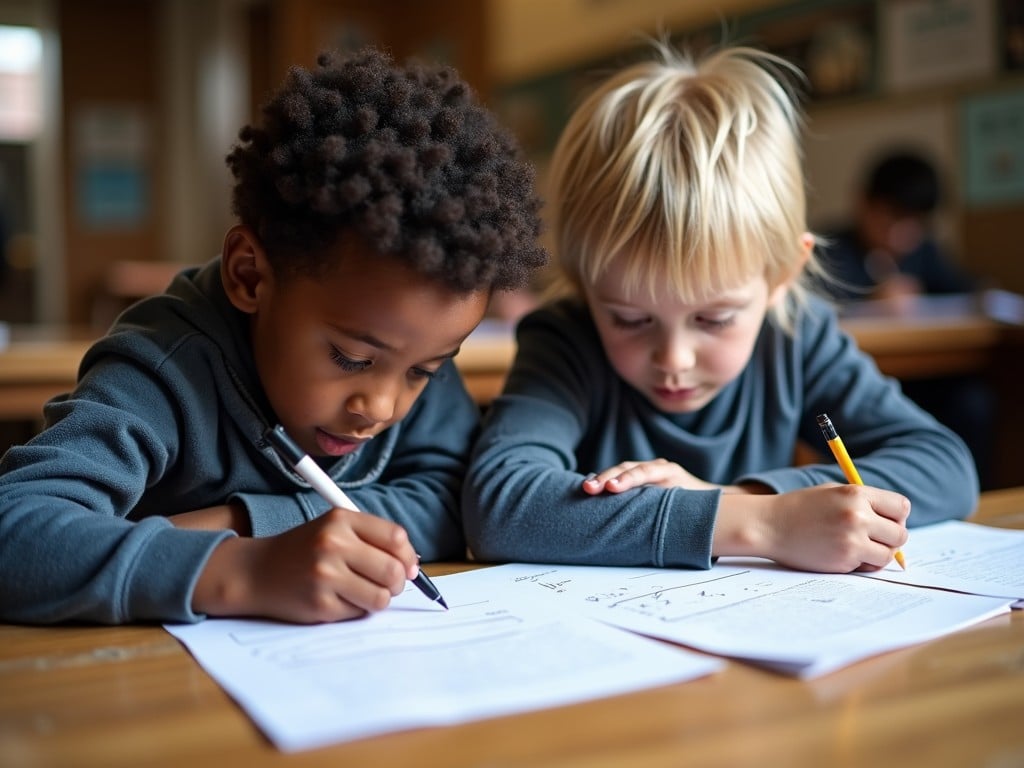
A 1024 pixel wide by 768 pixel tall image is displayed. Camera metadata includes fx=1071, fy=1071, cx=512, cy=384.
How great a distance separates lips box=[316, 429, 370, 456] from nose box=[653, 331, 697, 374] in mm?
307

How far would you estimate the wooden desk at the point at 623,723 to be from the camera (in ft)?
1.61

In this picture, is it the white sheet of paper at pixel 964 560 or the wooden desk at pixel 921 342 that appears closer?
the white sheet of paper at pixel 964 560

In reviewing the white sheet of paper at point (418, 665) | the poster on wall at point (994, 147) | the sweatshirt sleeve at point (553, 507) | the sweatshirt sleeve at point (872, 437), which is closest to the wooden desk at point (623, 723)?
the white sheet of paper at point (418, 665)

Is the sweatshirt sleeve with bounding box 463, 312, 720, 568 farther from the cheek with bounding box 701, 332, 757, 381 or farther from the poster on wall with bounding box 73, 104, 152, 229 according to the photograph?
the poster on wall with bounding box 73, 104, 152, 229

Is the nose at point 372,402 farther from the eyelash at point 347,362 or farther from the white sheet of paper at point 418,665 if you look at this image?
the white sheet of paper at point 418,665

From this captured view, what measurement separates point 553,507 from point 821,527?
221 millimetres

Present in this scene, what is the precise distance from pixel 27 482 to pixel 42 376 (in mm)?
889

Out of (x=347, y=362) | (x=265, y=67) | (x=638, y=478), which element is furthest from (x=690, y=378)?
(x=265, y=67)

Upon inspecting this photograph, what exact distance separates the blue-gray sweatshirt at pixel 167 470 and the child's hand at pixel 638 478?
139 mm

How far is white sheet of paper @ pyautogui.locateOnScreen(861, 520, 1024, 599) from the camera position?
0.81 meters

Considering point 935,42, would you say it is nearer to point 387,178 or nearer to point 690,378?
point 690,378

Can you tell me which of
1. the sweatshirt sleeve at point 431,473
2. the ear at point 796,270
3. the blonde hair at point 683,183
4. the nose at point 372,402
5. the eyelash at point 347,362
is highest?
the blonde hair at point 683,183

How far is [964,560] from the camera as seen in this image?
896mm

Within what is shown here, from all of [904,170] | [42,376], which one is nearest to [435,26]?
[904,170]
